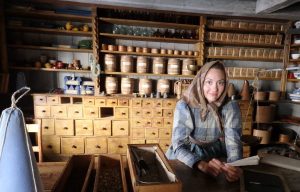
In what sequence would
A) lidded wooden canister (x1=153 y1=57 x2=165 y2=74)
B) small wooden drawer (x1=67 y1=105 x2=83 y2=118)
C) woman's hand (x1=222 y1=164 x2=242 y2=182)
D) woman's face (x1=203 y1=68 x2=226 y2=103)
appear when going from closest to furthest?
1. woman's hand (x1=222 y1=164 x2=242 y2=182)
2. woman's face (x1=203 y1=68 x2=226 y2=103)
3. small wooden drawer (x1=67 y1=105 x2=83 y2=118)
4. lidded wooden canister (x1=153 y1=57 x2=165 y2=74)

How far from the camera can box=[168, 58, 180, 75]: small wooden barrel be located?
3447 millimetres

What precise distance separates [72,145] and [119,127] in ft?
2.52

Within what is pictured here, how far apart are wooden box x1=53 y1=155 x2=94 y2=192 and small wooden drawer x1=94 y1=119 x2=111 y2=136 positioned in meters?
2.19

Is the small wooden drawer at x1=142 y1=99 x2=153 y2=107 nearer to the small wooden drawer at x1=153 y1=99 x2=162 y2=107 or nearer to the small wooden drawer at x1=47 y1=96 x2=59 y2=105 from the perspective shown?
the small wooden drawer at x1=153 y1=99 x2=162 y2=107

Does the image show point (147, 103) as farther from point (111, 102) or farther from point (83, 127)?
point (83, 127)

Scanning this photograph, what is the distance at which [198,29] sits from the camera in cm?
352

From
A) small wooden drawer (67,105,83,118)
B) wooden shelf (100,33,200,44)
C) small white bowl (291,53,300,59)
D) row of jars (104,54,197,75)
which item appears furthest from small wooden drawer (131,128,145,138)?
small white bowl (291,53,300,59)

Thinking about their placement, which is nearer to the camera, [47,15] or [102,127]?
[47,15]

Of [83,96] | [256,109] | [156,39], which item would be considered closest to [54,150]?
[83,96]

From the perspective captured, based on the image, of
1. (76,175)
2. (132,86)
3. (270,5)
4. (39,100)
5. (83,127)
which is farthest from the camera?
(132,86)

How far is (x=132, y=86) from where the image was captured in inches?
136

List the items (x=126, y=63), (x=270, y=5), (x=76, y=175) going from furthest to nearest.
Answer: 1. (x=126, y=63)
2. (x=270, y=5)
3. (x=76, y=175)

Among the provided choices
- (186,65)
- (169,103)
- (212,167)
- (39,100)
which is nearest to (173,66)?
(186,65)

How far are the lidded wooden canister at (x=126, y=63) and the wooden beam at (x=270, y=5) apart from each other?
209 cm
